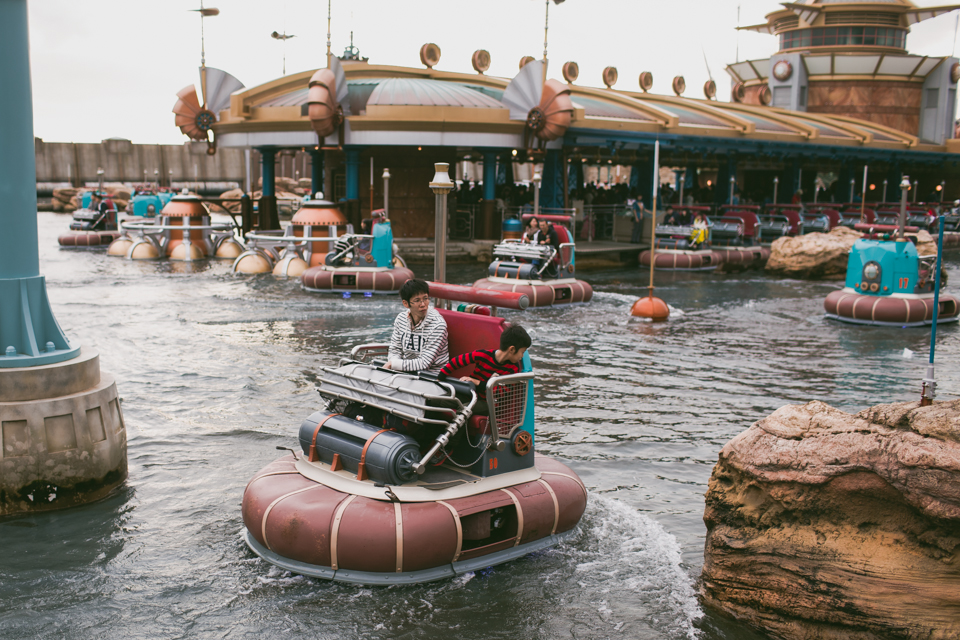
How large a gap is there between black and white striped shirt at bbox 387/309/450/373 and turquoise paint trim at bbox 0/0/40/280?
342 cm

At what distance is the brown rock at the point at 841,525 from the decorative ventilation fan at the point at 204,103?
3073 centimetres

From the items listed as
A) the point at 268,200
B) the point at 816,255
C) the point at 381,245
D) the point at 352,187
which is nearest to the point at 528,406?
the point at 381,245

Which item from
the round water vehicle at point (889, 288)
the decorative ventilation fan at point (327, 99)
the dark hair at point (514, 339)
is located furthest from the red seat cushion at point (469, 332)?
the decorative ventilation fan at point (327, 99)

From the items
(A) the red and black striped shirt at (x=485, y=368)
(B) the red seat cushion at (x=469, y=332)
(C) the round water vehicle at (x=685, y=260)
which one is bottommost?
(C) the round water vehicle at (x=685, y=260)

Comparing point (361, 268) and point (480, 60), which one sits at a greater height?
point (480, 60)

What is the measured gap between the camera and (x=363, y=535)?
6094mm

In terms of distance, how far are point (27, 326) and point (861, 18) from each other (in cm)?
5558

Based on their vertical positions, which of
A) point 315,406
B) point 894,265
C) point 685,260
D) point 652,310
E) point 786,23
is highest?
point 786,23

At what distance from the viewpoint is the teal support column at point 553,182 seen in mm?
31641


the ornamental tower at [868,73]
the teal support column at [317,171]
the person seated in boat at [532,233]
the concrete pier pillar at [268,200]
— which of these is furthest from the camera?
the ornamental tower at [868,73]

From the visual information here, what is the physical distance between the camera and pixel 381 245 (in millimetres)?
21766

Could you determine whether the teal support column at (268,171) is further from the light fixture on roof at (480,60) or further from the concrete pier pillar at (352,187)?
the light fixture on roof at (480,60)

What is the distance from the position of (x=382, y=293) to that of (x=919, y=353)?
40.6ft

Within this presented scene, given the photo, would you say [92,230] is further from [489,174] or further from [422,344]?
[422,344]
